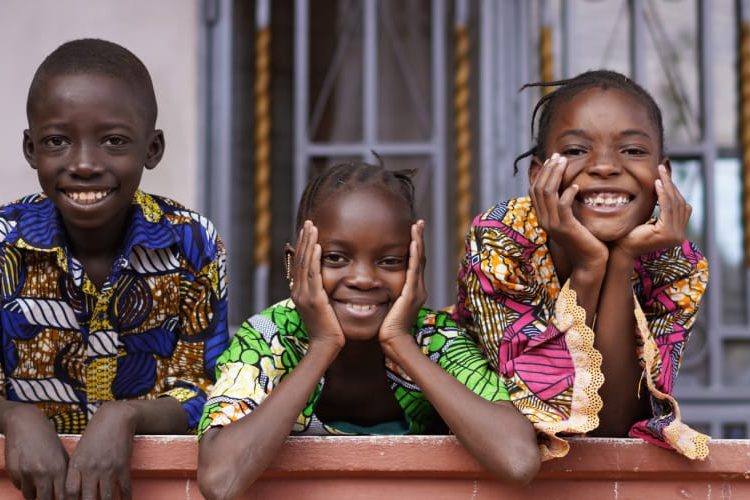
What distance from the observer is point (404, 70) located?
3.96 metres

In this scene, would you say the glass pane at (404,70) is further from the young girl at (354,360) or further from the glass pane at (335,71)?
the young girl at (354,360)

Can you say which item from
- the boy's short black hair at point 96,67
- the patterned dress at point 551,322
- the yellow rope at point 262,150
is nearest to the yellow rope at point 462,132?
the yellow rope at point 262,150

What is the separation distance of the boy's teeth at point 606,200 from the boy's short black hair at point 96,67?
3.34 feet

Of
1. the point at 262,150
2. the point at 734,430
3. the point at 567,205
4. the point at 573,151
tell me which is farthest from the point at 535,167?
the point at 734,430

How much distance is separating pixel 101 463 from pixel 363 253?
675 mm

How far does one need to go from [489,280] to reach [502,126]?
5.26ft

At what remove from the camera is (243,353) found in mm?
2209

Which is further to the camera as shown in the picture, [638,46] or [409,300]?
[638,46]

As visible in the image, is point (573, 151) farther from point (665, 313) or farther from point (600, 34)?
point (600, 34)

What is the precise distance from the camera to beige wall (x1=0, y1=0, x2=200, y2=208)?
3.79m

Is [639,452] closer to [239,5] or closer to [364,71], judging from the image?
[364,71]

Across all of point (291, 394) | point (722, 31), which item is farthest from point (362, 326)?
point (722, 31)

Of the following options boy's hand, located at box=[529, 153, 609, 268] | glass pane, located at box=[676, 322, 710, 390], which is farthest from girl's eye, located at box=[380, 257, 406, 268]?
glass pane, located at box=[676, 322, 710, 390]

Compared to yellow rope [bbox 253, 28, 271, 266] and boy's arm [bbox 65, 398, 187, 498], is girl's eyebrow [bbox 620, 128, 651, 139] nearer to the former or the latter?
boy's arm [bbox 65, 398, 187, 498]
